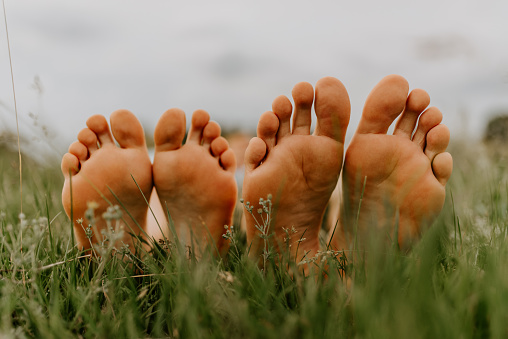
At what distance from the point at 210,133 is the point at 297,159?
32cm

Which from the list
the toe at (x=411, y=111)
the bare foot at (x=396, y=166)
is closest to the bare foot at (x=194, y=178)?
the bare foot at (x=396, y=166)

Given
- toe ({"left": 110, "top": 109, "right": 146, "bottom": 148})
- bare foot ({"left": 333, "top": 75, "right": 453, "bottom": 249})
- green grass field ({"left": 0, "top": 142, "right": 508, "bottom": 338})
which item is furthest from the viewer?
toe ({"left": 110, "top": 109, "right": 146, "bottom": 148})

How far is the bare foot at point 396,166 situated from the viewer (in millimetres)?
1140

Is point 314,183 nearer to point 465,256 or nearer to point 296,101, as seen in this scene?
point 296,101

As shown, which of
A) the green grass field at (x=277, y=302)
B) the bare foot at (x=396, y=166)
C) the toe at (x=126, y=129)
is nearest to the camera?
the green grass field at (x=277, y=302)

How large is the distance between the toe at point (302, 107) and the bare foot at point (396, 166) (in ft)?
0.49

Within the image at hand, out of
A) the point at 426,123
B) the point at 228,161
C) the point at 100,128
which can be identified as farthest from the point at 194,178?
the point at 426,123

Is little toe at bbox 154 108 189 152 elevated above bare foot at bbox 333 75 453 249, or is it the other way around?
little toe at bbox 154 108 189 152

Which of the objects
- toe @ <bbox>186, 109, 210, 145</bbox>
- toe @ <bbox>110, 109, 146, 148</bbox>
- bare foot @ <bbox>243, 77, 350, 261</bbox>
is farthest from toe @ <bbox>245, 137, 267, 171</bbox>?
toe @ <bbox>110, 109, 146, 148</bbox>

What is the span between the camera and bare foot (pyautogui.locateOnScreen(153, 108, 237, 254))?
1.26 meters

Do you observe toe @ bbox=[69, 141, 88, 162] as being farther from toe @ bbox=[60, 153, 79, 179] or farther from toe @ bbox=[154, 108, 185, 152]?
toe @ bbox=[154, 108, 185, 152]

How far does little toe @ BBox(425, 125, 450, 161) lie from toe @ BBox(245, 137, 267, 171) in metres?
0.47

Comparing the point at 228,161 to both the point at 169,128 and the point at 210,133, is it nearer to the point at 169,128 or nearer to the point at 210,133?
the point at 210,133

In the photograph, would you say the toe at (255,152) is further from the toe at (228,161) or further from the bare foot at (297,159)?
the toe at (228,161)
